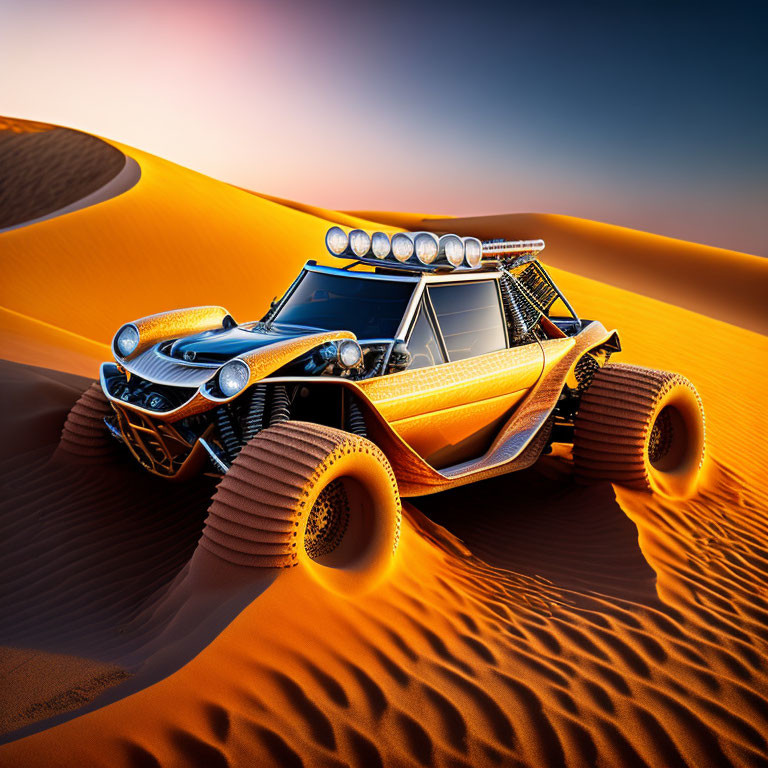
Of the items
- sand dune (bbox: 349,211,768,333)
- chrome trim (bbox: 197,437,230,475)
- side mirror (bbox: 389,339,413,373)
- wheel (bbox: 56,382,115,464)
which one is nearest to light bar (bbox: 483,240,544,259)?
side mirror (bbox: 389,339,413,373)

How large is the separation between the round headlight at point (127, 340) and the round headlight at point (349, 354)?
5.83 ft

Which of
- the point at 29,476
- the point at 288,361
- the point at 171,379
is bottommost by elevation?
the point at 29,476

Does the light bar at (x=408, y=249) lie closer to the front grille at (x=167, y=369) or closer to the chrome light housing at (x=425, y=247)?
the chrome light housing at (x=425, y=247)

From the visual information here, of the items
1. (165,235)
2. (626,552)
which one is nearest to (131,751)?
(626,552)

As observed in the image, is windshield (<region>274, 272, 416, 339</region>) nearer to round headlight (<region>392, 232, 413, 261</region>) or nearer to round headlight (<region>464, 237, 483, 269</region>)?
round headlight (<region>392, 232, 413, 261</region>)

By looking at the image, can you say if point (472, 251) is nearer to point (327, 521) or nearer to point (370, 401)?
point (370, 401)

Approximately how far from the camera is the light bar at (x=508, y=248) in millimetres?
6391

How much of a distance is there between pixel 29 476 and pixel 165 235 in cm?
1667

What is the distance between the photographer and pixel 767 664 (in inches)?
159

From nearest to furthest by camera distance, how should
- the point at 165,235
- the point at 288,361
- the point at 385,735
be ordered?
1. the point at 385,735
2. the point at 288,361
3. the point at 165,235

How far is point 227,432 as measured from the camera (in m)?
4.39

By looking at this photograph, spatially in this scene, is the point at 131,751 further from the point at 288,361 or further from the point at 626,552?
the point at 626,552

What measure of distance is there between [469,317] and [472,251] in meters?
0.57

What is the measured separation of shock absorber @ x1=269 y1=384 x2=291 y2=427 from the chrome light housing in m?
1.74
